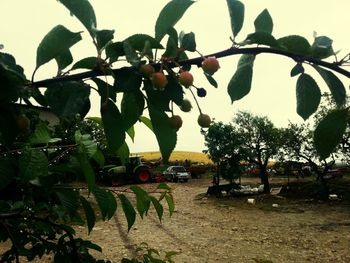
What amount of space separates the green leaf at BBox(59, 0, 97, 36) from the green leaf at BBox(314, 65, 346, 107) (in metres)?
0.46

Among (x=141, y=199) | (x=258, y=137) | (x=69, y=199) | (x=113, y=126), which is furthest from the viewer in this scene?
(x=258, y=137)

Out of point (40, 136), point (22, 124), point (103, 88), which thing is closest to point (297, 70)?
point (103, 88)

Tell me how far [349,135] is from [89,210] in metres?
19.0

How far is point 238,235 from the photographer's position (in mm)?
9523

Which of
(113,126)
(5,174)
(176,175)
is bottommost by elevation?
(176,175)

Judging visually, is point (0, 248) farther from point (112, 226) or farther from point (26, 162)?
point (26, 162)

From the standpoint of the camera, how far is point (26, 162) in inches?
34.5

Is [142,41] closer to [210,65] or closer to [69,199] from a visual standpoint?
[210,65]

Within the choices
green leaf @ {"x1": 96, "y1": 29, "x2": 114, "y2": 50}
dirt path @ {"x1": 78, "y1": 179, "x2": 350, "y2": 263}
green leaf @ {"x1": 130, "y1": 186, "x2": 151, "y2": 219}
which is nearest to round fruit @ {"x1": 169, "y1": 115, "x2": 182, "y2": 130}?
green leaf @ {"x1": 96, "y1": 29, "x2": 114, "y2": 50}

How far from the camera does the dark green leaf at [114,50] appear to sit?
0.76m

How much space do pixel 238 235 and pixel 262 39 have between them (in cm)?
935

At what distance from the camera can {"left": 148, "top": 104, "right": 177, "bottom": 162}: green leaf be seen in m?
0.82

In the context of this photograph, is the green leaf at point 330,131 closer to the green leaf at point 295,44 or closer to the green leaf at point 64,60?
the green leaf at point 295,44

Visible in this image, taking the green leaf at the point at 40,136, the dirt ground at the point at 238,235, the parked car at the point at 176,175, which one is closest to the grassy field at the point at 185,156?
the parked car at the point at 176,175
